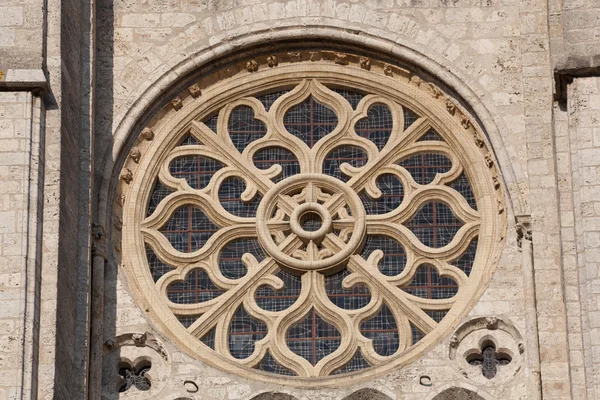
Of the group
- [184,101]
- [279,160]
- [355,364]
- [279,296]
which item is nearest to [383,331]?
[355,364]

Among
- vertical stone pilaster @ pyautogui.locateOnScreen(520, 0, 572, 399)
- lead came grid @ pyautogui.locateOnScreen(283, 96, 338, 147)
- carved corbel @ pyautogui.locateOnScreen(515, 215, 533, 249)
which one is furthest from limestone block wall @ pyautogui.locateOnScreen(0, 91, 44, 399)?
vertical stone pilaster @ pyautogui.locateOnScreen(520, 0, 572, 399)

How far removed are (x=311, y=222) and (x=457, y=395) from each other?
2485mm

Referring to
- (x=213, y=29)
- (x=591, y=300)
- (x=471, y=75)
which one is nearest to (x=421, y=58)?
(x=471, y=75)

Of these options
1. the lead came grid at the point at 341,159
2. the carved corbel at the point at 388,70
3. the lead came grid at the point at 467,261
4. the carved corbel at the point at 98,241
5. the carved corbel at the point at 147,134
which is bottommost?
the lead came grid at the point at 467,261

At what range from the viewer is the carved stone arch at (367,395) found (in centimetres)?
2261

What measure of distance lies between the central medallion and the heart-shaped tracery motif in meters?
0.01

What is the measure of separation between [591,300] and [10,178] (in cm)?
541

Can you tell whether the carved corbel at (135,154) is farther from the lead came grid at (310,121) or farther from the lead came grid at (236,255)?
the lead came grid at (310,121)

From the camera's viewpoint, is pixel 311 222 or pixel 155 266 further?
pixel 311 222

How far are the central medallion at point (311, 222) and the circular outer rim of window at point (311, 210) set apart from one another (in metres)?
0.01

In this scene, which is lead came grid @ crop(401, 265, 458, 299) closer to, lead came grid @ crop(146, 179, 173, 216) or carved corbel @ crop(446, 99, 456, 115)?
carved corbel @ crop(446, 99, 456, 115)

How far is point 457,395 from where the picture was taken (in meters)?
22.6

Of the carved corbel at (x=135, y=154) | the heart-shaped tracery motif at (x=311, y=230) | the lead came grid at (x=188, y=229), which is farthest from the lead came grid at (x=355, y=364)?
the carved corbel at (x=135, y=154)

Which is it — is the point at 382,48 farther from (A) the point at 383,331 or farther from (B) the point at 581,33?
(A) the point at 383,331
